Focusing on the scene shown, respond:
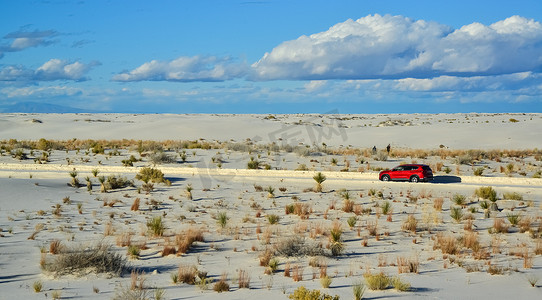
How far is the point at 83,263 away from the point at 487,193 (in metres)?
18.7

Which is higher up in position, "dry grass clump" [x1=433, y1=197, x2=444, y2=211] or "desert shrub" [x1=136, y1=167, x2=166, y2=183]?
"desert shrub" [x1=136, y1=167, x2=166, y2=183]

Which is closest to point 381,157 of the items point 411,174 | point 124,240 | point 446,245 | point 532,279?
point 411,174

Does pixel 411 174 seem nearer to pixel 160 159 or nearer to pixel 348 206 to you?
pixel 348 206

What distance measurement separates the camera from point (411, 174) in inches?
1134

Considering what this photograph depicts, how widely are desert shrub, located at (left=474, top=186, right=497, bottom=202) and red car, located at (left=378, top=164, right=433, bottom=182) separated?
15.6 ft

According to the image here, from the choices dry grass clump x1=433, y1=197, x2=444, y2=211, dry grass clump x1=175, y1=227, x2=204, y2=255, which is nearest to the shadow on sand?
dry grass clump x1=433, y1=197, x2=444, y2=211

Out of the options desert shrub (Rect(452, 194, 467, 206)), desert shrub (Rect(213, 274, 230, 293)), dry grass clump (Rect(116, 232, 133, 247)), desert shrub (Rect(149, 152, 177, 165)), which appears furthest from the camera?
desert shrub (Rect(149, 152, 177, 165))

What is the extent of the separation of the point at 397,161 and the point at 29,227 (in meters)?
31.8

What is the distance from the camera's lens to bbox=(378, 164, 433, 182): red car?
2861cm

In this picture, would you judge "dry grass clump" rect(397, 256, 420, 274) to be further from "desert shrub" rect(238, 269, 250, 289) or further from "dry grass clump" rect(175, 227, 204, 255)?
"dry grass clump" rect(175, 227, 204, 255)

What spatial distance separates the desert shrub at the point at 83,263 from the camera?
11672 millimetres

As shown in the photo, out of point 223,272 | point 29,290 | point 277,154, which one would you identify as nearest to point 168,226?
point 223,272

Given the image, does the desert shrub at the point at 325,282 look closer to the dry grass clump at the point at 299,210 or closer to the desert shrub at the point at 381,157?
the dry grass clump at the point at 299,210

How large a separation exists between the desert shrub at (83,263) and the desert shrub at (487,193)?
1730 cm
